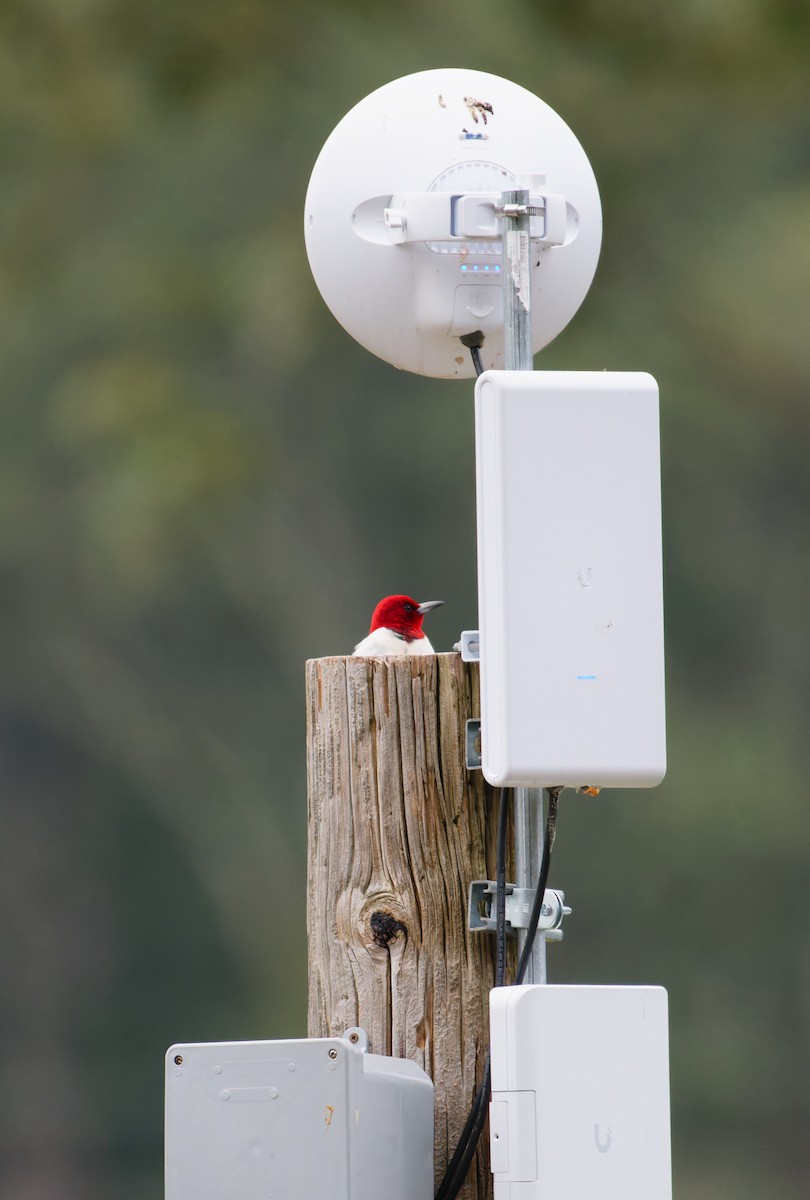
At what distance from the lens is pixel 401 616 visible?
14.3 feet

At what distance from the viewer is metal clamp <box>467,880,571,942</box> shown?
2.63 metres

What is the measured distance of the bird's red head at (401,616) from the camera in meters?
4.13

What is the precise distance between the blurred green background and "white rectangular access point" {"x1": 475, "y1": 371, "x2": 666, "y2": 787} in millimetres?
8389

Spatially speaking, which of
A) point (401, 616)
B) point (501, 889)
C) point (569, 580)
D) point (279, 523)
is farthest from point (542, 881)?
point (279, 523)

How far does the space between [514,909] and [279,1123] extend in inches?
16.0

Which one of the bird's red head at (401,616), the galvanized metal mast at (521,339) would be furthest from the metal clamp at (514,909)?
the bird's red head at (401,616)

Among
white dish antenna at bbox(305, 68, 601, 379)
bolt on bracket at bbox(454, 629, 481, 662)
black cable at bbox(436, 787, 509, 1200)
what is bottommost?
black cable at bbox(436, 787, 509, 1200)

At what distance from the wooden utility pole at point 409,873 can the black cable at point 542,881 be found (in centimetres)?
9

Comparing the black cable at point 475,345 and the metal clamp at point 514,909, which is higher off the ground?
the black cable at point 475,345

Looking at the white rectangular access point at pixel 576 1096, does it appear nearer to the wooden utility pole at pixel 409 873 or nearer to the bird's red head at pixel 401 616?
the wooden utility pole at pixel 409 873

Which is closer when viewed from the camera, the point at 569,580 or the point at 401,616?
the point at 569,580

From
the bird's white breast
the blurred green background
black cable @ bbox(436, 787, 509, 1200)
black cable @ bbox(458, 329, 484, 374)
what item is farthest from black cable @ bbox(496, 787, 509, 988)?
the blurred green background

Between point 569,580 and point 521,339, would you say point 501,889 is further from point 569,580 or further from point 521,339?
point 521,339

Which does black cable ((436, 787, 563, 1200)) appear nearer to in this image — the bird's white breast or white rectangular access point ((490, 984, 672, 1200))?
white rectangular access point ((490, 984, 672, 1200))
